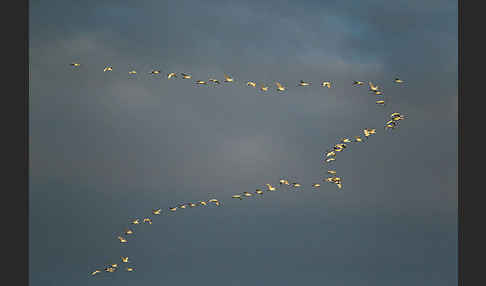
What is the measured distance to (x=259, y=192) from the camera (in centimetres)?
2017

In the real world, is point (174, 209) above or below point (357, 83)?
below

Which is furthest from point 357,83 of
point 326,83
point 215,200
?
point 215,200

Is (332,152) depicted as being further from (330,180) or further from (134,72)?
(134,72)

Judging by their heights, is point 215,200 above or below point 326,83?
below

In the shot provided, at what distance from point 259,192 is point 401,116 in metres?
5.64

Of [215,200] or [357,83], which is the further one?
[215,200]

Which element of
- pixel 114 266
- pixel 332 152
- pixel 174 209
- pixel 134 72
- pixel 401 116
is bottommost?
pixel 114 266

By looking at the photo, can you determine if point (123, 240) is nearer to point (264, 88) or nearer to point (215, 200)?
point (215, 200)

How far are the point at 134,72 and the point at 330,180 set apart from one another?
761 centimetres

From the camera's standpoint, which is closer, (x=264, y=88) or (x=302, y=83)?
(x=302, y=83)

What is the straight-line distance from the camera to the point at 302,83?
18844 millimetres

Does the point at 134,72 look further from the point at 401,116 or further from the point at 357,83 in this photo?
the point at 401,116

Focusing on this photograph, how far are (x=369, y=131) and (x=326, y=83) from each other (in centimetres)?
230

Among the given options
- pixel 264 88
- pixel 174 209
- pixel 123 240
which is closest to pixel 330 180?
pixel 264 88
